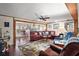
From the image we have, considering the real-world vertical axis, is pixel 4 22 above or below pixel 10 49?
above

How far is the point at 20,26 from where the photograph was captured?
1710mm

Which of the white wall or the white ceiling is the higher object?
the white ceiling

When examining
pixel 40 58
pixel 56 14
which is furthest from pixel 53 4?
pixel 40 58

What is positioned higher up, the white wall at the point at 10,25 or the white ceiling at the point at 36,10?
the white ceiling at the point at 36,10

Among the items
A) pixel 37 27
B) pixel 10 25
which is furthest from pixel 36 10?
pixel 10 25

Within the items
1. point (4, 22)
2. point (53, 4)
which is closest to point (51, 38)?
point (53, 4)

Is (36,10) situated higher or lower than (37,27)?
higher

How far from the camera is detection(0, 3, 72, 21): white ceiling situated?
5.58 feet

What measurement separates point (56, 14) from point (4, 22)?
0.52 meters

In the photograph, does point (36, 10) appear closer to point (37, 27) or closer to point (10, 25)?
point (37, 27)

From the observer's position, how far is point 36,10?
5.60ft

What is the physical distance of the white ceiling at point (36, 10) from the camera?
5.58ft

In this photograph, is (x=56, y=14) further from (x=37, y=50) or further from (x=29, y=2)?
(x=37, y=50)

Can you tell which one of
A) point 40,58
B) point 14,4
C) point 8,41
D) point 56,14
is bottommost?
point 40,58
